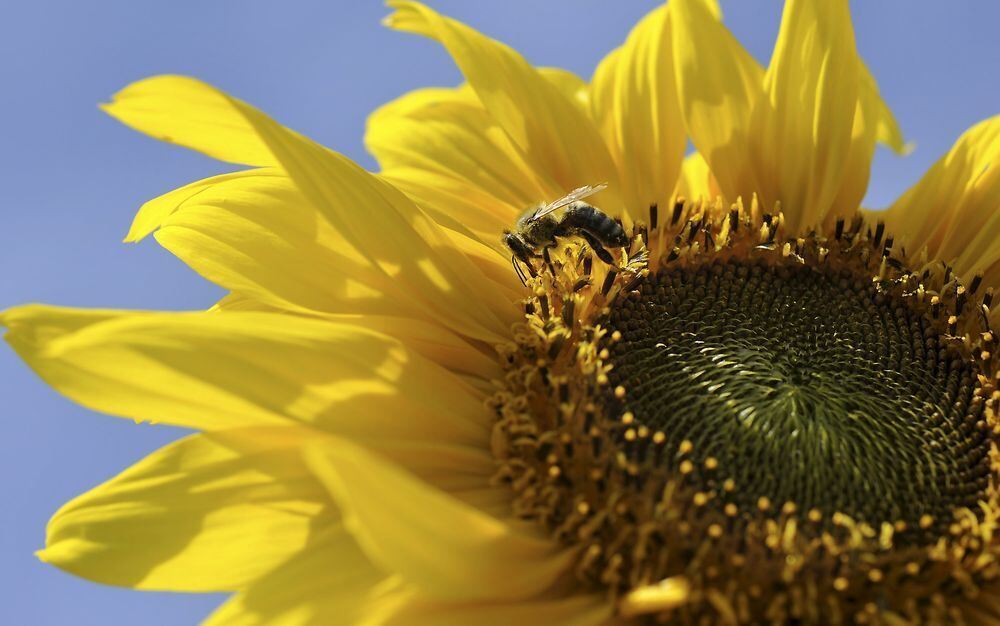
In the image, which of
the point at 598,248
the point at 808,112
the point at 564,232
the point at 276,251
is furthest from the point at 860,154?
the point at 276,251

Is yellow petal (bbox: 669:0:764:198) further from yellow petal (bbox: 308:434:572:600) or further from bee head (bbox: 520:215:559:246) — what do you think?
yellow petal (bbox: 308:434:572:600)

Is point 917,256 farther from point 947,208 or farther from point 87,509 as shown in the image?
point 87,509

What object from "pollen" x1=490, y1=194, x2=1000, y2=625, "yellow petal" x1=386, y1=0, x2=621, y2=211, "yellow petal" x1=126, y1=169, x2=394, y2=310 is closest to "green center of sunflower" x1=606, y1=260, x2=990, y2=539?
"pollen" x1=490, y1=194, x2=1000, y2=625

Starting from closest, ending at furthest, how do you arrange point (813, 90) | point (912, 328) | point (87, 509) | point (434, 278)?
point (87, 509) < point (434, 278) < point (912, 328) < point (813, 90)

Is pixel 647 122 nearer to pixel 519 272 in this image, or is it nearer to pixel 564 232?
pixel 564 232

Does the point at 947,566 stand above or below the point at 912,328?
below

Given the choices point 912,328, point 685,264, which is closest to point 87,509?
point 685,264

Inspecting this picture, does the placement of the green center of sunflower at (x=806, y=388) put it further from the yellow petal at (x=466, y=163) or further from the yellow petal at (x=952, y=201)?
the yellow petal at (x=466, y=163)
